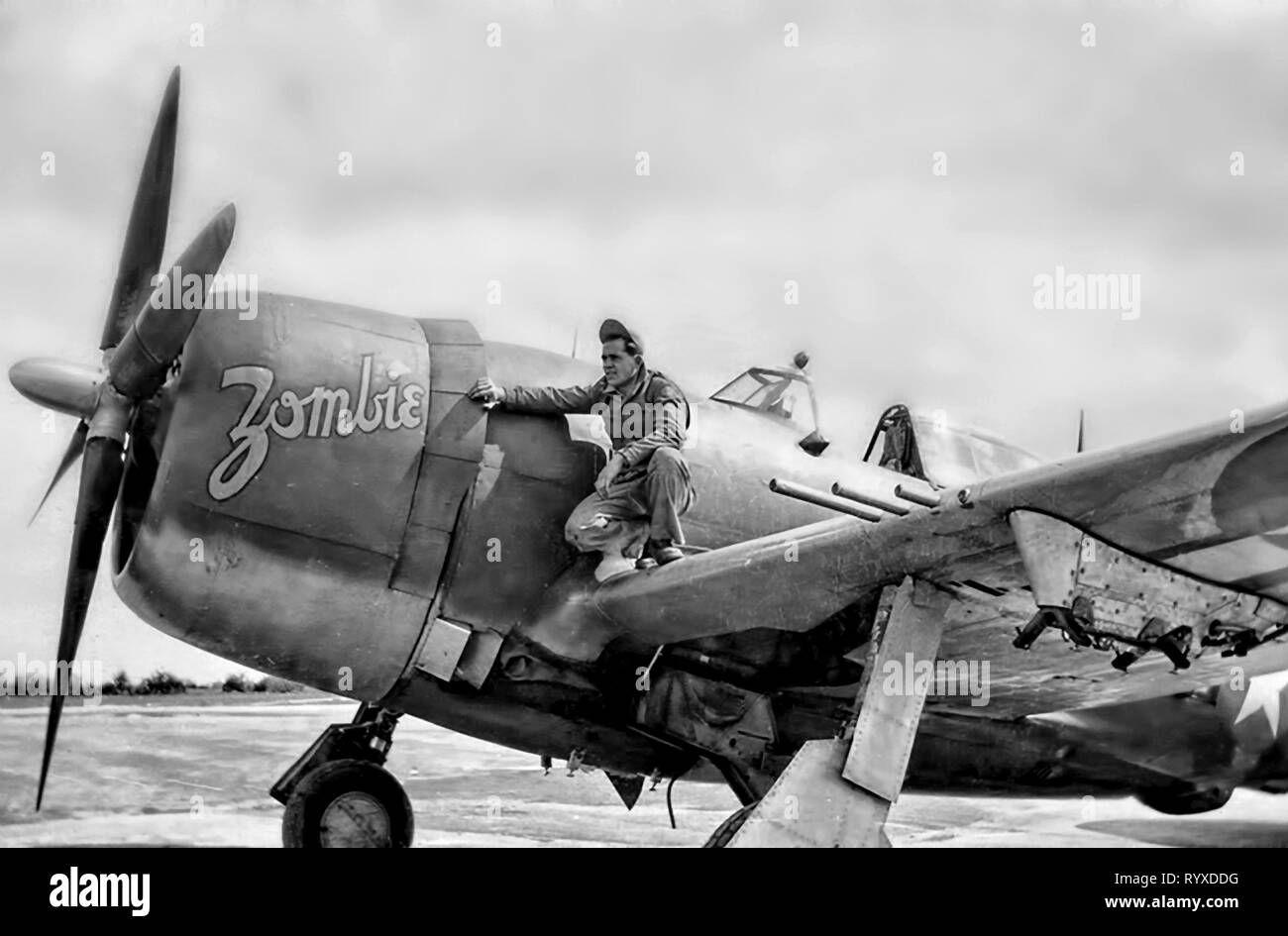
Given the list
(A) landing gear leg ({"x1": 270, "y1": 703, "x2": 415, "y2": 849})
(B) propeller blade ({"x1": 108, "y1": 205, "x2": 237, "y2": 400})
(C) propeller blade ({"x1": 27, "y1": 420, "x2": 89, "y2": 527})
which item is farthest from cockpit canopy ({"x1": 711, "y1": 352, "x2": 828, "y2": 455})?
(C) propeller blade ({"x1": 27, "y1": 420, "x2": 89, "y2": 527})

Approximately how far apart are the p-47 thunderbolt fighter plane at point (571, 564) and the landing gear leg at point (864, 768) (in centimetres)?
1

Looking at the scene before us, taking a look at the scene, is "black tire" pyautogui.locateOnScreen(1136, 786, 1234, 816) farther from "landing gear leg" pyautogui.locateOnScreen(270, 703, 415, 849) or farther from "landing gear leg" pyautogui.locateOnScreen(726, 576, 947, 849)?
"landing gear leg" pyautogui.locateOnScreen(270, 703, 415, 849)

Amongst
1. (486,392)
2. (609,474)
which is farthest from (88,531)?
(609,474)

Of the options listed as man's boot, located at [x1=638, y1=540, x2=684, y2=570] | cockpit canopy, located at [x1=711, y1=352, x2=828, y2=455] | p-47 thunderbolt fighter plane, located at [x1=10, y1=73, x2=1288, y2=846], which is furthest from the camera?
cockpit canopy, located at [x1=711, y1=352, x2=828, y2=455]

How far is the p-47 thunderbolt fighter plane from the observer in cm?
475

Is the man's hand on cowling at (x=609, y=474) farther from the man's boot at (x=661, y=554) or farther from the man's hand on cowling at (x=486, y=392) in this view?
the man's hand on cowling at (x=486, y=392)

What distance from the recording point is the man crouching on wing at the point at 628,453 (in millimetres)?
5734

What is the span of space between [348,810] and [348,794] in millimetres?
72

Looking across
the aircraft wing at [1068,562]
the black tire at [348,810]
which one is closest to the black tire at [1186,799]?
the aircraft wing at [1068,562]

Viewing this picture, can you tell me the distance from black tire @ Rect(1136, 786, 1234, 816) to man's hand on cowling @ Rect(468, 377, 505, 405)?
14.5 feet
